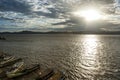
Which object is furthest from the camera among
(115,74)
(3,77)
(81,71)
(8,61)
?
(8,61)

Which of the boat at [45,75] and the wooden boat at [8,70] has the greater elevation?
the boat at [45,75]

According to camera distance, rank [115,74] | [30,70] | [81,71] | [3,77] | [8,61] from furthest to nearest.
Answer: [8,61] < [81,71] < [115,74] < [30,70] < [3,77]

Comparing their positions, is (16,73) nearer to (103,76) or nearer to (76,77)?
(76,77)

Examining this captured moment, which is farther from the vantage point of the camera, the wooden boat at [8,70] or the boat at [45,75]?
the wooden boat at [8,70]

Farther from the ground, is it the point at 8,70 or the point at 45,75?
the point at 45,75

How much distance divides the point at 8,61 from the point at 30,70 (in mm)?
15185

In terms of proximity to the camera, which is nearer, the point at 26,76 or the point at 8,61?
the point at 26,76

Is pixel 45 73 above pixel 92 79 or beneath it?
above

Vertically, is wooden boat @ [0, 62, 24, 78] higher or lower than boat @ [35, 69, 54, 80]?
lower

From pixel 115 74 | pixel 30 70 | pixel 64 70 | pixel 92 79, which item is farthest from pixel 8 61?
pixel 115 74

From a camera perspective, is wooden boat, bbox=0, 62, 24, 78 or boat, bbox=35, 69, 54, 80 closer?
boat, bbox=35, 69, 54, 80

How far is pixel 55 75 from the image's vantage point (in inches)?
1449

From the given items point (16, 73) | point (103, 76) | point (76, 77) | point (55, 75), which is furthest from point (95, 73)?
point (16, 73)

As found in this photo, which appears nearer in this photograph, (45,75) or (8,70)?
(45,75)
